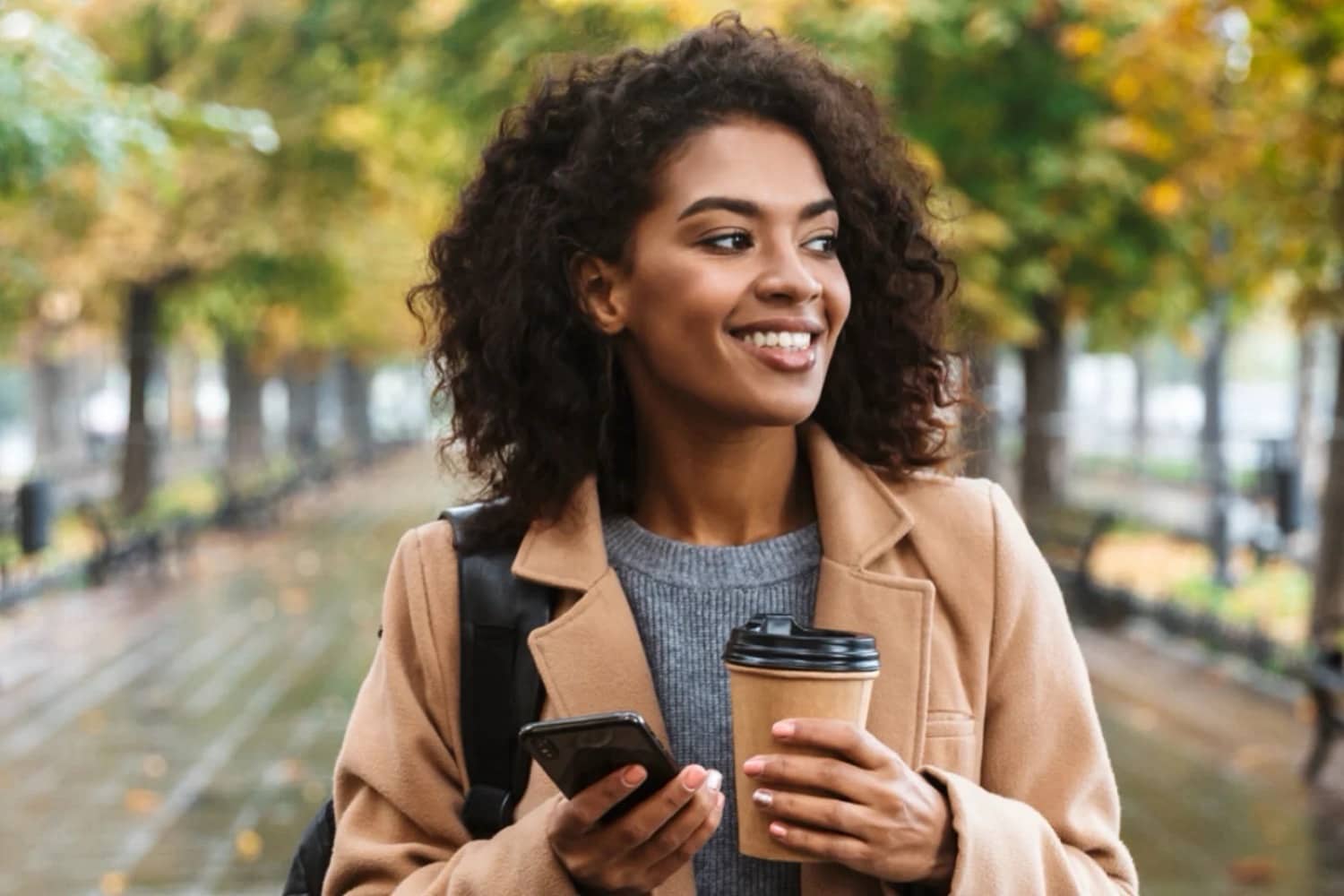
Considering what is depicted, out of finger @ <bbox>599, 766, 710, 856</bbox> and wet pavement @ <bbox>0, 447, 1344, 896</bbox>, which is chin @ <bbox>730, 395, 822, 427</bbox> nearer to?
finger @ <bbox>599, 766, 710, 856</bbox>

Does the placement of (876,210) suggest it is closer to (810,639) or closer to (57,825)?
(810,639)

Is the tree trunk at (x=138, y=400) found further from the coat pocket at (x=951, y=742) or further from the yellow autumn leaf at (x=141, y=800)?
the coat pocket at (x=951, y=742)

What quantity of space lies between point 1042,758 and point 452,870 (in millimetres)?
707

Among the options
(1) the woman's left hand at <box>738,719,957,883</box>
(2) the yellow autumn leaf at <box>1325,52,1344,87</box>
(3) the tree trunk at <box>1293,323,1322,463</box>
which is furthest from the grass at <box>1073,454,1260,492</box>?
(1) the woman's left hand at <box>738,719,957,883</box>

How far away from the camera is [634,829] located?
1.94 meters

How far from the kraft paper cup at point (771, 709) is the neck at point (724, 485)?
47 cm

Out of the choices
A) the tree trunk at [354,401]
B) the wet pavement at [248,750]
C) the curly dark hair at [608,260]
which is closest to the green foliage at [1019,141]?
the wet pavement at [248,750]

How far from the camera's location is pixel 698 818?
192cm

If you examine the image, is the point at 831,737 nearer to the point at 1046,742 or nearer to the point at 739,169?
the point at 1046,742

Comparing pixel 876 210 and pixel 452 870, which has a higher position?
pixel 876 210

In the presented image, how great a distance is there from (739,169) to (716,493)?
0.42 meters

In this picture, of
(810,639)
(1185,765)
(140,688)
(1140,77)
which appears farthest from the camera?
(140,688)

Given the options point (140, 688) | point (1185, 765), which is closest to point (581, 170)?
point (1185, 765)

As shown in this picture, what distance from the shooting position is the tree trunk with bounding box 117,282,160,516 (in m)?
22.6
